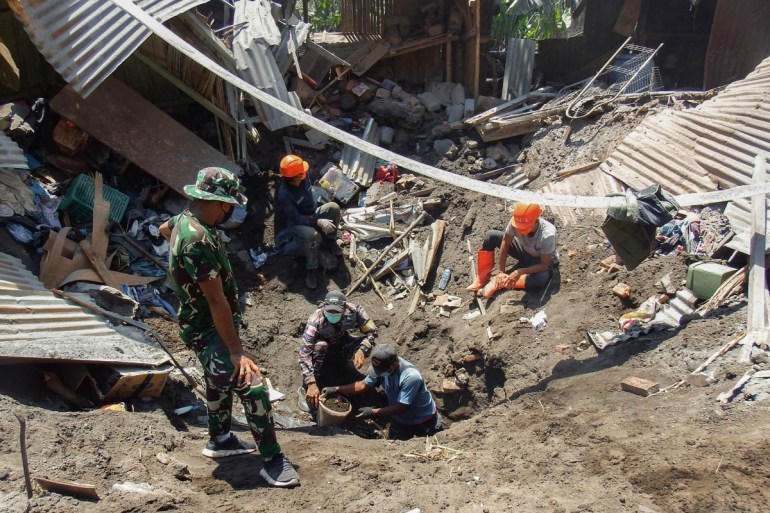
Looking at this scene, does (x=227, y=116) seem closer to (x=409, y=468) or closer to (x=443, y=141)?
(x=443, y=141)

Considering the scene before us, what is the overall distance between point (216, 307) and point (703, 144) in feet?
21.4

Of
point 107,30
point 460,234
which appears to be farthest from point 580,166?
point 107,30

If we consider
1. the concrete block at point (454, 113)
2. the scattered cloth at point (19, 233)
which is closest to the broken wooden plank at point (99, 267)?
the scattered cloth at point (19, 233)

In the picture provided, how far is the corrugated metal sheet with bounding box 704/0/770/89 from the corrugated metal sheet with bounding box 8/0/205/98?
33.4 feet

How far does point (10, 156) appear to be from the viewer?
6832 mm

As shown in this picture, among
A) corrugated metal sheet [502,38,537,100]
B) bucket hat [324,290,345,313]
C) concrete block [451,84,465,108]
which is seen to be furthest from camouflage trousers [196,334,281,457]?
corrugated metal sheet [502,38,537,100]

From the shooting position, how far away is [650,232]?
18.7 feet

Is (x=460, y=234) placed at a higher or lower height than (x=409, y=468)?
higher

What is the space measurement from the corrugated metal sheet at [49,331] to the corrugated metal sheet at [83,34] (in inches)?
91.7

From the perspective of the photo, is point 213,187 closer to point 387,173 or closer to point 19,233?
point 19,233

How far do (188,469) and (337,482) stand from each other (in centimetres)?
99

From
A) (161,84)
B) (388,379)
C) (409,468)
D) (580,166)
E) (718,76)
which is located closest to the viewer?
(409,468)

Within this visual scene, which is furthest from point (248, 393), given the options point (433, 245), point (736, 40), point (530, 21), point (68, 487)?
point (530, 21)

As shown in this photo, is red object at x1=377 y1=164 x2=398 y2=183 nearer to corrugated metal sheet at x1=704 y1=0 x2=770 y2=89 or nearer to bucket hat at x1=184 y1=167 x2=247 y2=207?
bucket hat at x1=184 y1=167 x2=247 y2=207
